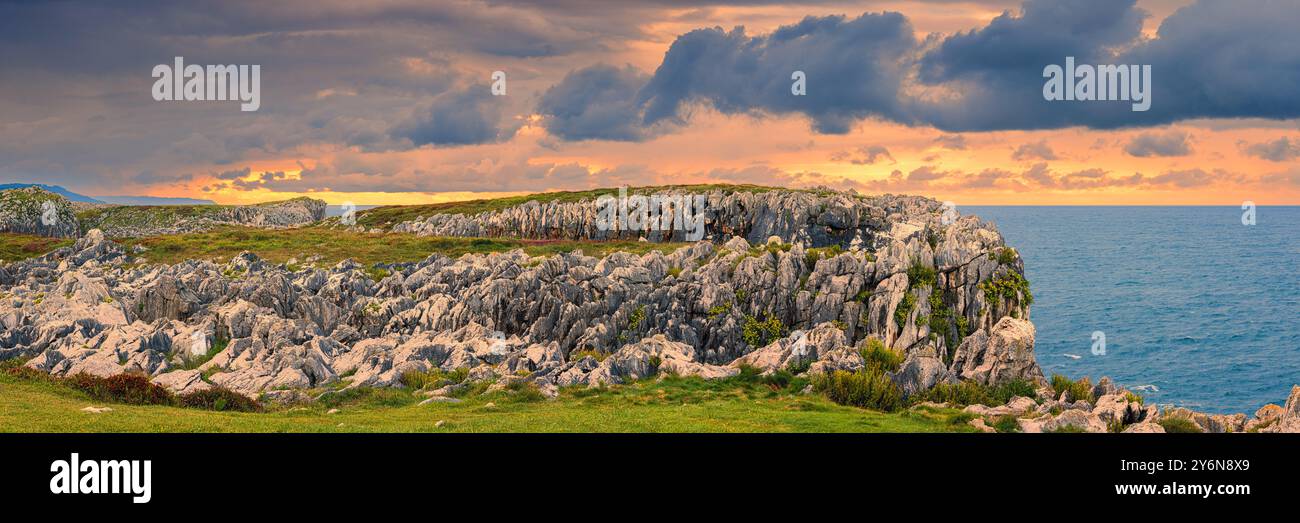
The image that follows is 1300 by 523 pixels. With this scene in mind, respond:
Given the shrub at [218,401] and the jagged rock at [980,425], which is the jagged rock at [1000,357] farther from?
the shrub at [218,401]

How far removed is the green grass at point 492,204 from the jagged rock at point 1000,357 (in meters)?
72.8

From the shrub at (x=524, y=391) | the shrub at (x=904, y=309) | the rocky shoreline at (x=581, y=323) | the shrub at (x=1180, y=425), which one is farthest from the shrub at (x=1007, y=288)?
the shrub at (x=524, y=391)

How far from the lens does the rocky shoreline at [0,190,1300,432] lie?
126 ft

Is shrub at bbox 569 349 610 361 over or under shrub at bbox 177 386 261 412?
over

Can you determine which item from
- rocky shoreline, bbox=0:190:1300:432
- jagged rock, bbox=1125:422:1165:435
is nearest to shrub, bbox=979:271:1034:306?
rocky shoreline, bbox=0:190:1300:432

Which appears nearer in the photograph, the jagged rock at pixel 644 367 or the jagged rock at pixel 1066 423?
the jagged rock at pixel 1066 423

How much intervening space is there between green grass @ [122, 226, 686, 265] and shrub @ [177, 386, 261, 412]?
42979mm

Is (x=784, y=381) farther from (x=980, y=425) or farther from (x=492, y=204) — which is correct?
(x=492, y=204)

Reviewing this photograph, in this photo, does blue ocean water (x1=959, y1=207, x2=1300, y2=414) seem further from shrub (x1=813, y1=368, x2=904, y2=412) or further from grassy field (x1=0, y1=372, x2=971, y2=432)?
grassy field (x1=0, y1=372, x2=971, y2=432)

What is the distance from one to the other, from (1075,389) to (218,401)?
36.6 metres

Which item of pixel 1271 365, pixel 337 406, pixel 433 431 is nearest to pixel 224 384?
pixel 337 406

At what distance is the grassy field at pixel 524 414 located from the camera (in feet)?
90.1
